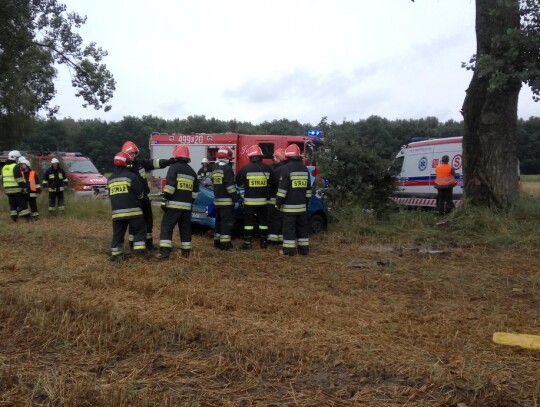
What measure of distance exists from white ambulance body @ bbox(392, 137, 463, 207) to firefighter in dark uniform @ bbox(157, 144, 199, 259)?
7.85 m

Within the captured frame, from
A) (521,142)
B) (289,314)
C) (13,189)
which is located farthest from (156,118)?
(289,314)

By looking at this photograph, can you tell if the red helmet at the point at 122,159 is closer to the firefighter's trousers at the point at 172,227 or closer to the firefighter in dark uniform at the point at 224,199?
the firefighter's trousers at the point at 172,227

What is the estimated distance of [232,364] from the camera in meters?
3.88

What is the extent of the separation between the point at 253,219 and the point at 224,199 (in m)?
0.69

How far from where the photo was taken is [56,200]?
14648 mm

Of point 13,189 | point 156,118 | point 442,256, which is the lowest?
point 442,256

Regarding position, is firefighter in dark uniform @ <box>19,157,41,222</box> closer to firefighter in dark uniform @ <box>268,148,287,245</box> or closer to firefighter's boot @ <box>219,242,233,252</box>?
firefighter's boot @ <box>219,242,233,252</box>

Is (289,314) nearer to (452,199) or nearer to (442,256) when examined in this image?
(442,256)

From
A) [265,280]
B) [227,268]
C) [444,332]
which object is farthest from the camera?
[227,268]

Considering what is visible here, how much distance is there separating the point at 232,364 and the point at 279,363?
0.33m

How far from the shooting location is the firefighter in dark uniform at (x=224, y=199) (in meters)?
9.05

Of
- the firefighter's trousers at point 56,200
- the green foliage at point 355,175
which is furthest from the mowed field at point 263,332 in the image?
the firefighter's trousers at point 56,200

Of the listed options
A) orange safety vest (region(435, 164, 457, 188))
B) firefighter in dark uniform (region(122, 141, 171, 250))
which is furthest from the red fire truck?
firefighter in dark uniform (region(122, 141, 171, 250))

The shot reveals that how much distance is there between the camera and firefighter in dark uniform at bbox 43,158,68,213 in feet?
47.4
